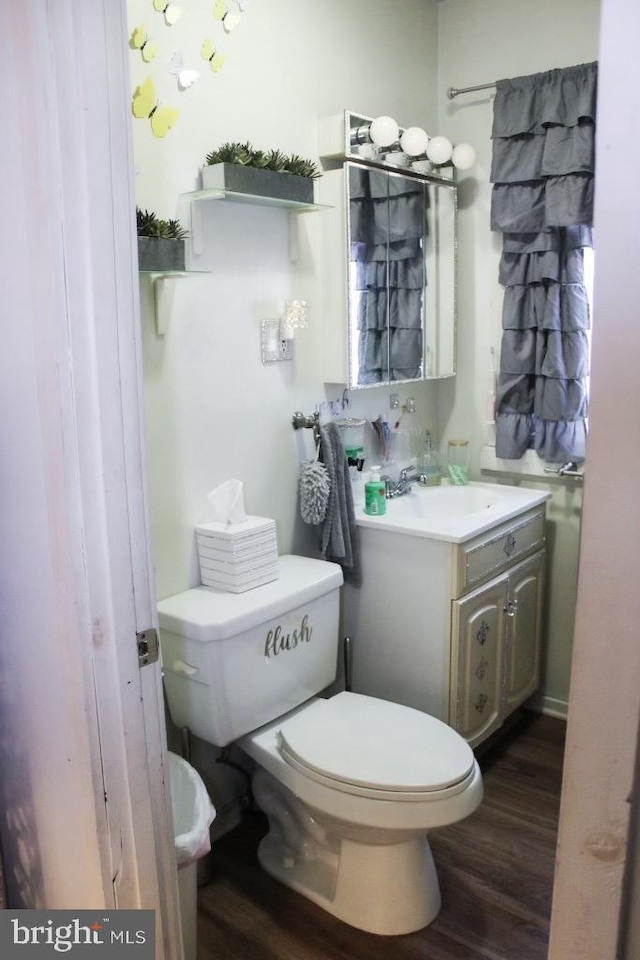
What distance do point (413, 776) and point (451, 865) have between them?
53 centimetres

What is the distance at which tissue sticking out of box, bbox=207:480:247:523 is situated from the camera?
214 cm

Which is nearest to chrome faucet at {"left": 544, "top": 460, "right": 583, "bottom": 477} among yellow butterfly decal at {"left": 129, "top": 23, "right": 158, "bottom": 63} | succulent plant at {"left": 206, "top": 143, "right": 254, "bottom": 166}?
succulent plant at {"left": 206, "top": 143, "right": 254, "bottom": 166}

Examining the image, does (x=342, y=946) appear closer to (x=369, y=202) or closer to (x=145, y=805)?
(x=145, y=805)

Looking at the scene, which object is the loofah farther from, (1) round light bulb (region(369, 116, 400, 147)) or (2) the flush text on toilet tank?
(1) round light bulb (region(369, 116, 400, 147))

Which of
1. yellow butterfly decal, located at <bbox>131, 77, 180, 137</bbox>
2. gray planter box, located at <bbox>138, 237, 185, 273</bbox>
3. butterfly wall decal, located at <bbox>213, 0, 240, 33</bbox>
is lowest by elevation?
gray planter box, located at <bbox>138, 237, 185, 273</bbox>

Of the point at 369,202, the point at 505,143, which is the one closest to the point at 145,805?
the point at 369,202

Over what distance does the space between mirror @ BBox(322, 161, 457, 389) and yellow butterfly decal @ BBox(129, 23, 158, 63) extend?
26.8 inches

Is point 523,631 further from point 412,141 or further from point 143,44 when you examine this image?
point 143,44

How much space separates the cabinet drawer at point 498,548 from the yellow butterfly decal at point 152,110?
1344 mm

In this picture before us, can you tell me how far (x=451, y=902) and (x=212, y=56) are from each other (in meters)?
2.20

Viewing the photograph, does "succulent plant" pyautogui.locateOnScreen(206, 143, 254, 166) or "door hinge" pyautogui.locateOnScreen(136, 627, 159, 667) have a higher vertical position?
"succulent plant" pyautogui.locateOnScreen(206, 143, 254, 166)

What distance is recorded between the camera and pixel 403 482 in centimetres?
283

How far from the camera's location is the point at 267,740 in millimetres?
2037

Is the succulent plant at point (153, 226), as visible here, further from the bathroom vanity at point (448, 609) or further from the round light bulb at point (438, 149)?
the round light bulb at point (438, 149)
